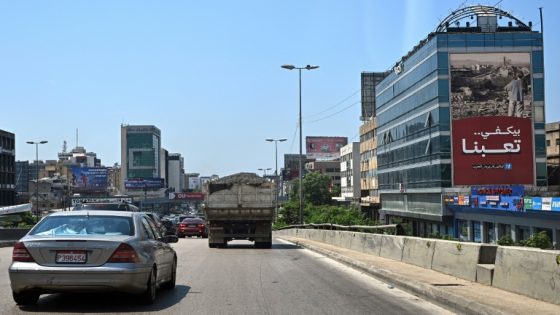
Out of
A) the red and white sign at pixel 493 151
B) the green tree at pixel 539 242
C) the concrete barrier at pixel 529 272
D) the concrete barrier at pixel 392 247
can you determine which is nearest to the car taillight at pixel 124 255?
the concrete barrier at pixel 529 272

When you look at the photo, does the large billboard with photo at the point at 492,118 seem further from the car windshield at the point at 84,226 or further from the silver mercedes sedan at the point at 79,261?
the silver mercedes sedan at the point at 79,261

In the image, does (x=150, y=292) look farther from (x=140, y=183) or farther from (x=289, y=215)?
(x=140, y=183)

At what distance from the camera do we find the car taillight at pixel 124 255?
382 inches

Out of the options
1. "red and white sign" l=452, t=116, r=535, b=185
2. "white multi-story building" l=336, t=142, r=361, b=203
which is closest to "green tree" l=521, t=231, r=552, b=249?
"red and white sign" l=452, t=116, r=535, b=185

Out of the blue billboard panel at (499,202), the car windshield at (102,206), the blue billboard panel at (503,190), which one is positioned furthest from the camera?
the blue billboard panel at (503,190)

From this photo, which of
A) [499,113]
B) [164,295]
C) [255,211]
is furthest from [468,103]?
[164,295]

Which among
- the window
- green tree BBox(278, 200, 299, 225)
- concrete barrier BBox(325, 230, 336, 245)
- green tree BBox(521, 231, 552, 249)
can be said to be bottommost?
green tree BBox(278, 200, 299, 225)

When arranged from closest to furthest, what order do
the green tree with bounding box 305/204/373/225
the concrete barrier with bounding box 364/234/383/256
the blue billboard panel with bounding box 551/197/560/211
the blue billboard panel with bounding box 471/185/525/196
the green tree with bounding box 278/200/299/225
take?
the concrete barrier with bounding box 364/234/383/256
the blue billboard panel with bounding box 551/197/560/211
the blue billboard panel with bounding box 471/185/525/196
the green tree with bounding box 305/204/373/225
the green tree with bounding box 278/200/299/225

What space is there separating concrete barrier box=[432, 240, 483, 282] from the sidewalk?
155mm

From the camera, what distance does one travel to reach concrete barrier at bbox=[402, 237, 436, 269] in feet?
49.4

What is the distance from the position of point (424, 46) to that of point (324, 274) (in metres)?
67.4

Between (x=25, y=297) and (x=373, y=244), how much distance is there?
43.9ft

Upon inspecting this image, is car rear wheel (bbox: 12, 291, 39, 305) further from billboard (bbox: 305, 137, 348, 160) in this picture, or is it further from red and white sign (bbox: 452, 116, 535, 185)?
billboard (bbox: 305, 137, 348, 160)

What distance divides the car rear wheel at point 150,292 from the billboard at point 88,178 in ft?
423
